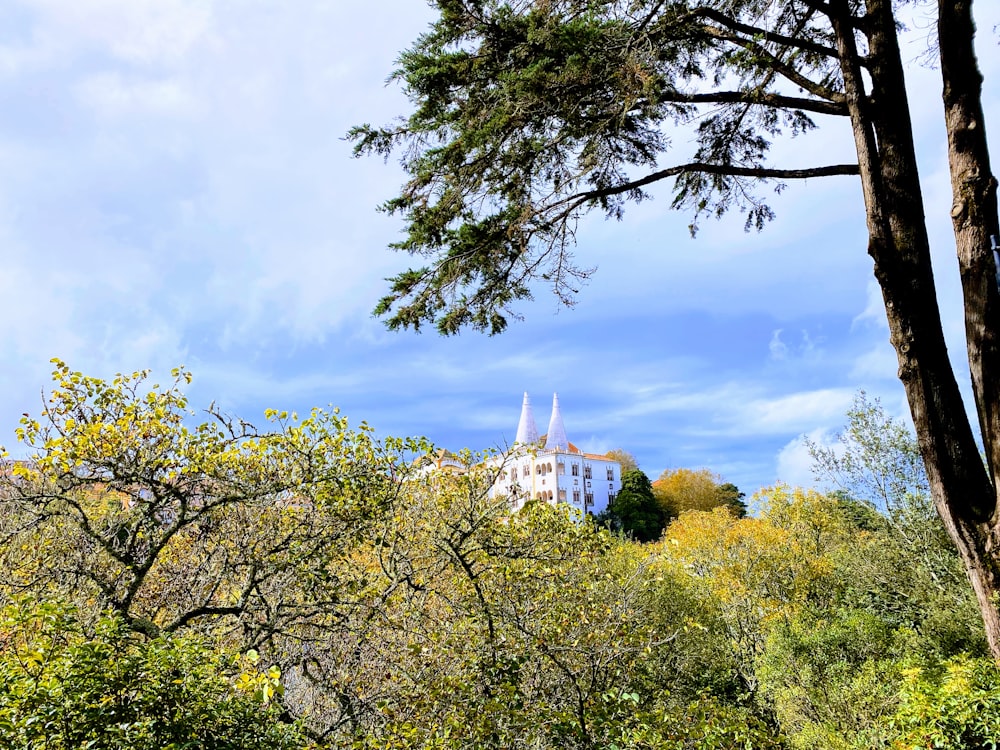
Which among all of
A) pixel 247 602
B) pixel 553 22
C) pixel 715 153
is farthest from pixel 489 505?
pixel 715 153

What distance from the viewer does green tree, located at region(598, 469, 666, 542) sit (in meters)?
42.7

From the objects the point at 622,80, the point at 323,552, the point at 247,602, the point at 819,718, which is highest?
the point at 622,80

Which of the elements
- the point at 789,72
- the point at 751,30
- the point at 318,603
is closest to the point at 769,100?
the point at 789,72

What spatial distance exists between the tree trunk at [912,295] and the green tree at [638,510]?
37.6m

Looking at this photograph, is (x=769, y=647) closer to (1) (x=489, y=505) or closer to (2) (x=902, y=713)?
(2) (x=902, y=713)

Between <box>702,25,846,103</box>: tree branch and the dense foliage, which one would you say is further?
<box>702,25,846,103</box>: tree branch

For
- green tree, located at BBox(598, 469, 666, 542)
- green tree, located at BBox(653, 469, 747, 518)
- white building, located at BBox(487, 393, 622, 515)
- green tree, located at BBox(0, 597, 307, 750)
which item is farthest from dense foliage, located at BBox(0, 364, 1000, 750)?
white building, located at BBox(487, 393, 622, 515)

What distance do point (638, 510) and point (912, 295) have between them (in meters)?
40.2

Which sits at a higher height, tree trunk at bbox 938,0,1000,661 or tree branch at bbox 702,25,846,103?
tree branch at bbox 702,25,846,103

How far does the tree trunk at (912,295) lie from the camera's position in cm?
482

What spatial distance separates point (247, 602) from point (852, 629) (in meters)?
9.02

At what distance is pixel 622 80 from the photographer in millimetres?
5348

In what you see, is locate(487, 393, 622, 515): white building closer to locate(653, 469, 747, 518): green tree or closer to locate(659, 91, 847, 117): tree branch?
locate(653, 469, 747, 518): green tree

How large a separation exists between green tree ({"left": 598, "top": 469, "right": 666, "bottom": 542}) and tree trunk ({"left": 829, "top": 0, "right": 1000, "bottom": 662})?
37636 mm
